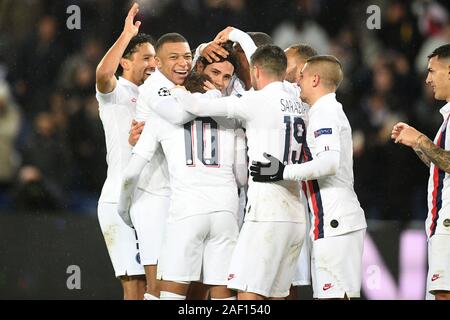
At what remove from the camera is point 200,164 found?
5832 mm

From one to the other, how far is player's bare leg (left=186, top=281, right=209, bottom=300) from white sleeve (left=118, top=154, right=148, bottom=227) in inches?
22.8

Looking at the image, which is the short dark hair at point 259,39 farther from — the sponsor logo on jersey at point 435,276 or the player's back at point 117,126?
the sponsor logo on jersey at point 435,276

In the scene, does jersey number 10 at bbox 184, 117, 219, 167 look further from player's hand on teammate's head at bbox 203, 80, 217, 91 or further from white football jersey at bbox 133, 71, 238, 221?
player's hand on teammate's head at bbox 203, 80, 217, 91

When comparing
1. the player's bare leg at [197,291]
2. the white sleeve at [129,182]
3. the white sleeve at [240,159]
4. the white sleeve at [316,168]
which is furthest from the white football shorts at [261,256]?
the white sleeve at [129,182]

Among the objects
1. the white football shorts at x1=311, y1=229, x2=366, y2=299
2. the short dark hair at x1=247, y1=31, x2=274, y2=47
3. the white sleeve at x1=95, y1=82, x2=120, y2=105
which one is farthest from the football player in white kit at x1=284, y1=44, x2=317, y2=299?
the white sleeve at x1=95, y1=82, x2=120, y2=105

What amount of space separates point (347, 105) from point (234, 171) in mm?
3160

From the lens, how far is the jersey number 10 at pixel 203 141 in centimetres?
584

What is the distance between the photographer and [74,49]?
9.12 m

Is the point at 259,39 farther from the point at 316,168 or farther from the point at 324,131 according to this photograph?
the point at 316,168

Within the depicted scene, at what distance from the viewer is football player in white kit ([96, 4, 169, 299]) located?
645 centimetres

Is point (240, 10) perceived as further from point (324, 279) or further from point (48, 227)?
point (324, 279)

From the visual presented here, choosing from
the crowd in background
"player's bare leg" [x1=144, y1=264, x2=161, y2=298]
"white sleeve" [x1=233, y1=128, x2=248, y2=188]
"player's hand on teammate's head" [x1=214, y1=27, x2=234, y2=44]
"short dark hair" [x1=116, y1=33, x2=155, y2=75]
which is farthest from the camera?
the crowd in background

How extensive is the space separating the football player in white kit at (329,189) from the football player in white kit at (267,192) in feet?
0.30

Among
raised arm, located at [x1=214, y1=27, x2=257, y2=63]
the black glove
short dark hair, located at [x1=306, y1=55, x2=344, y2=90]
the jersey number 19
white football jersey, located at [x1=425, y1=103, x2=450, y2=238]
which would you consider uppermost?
raised arm, located at [x1=214, y1=27, x2=257, y2=63]
